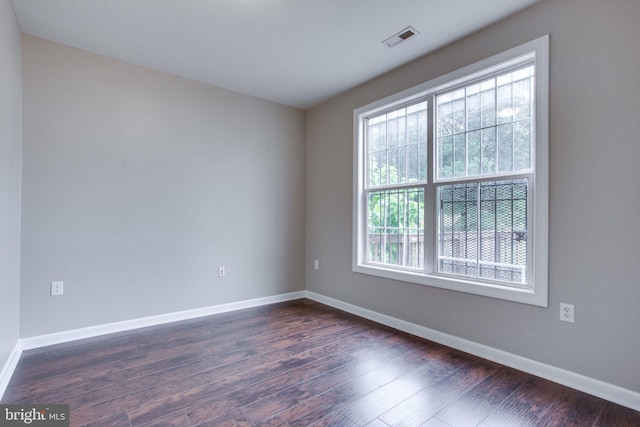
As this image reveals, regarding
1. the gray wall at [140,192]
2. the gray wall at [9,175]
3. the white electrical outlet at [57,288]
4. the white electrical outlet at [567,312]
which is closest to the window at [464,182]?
the white electrical outlet at [567,312]

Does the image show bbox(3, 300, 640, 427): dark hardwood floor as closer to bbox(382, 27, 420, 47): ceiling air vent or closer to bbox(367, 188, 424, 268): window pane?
bbox(367, 188, 424, 268): window pane

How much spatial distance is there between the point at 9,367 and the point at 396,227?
3.27 m

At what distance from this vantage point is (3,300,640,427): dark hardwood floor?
171 centimetres

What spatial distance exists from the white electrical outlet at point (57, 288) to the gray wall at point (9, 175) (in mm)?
224

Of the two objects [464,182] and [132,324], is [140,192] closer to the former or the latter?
[132,324]

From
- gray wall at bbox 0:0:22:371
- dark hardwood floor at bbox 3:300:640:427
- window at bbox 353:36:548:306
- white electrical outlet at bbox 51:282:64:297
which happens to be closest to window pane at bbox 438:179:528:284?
window at bbox 353:36:548:306

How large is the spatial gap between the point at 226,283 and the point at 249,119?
2007mm

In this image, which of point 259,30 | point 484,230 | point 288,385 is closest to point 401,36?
point 259,30

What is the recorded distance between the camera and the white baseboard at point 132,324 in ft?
8.55

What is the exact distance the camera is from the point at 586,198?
198 cm

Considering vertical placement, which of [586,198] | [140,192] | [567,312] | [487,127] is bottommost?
[567,312]

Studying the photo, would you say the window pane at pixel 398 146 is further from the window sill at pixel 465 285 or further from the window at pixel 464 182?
the window sill at pixel 465 285

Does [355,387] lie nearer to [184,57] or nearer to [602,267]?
[602,267]

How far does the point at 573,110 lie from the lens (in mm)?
2037
